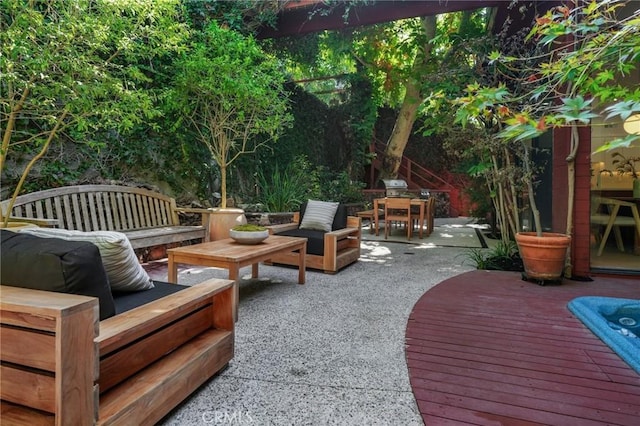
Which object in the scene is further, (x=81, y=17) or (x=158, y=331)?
(x=81, y=17)

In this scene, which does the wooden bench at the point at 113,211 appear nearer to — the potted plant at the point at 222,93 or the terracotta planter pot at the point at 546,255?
the potted plant at the point at 222,93

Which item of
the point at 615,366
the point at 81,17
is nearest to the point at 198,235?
the point at 81,17

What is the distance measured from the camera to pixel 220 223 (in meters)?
4.61

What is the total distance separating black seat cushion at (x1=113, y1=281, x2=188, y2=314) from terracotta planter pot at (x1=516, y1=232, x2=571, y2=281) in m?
3.15

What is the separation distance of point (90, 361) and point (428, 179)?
1265cm

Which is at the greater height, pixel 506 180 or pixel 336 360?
pixel 506 180

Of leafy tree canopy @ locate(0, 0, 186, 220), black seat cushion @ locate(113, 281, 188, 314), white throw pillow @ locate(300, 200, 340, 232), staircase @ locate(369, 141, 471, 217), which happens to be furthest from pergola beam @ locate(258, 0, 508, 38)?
staircase @ locate(369, 141, 471, 217)

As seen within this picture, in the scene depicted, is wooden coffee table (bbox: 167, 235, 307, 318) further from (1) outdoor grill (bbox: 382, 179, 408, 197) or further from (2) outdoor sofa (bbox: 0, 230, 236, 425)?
(1) outdoor grill (bbox: 382, 179, 408, 197)

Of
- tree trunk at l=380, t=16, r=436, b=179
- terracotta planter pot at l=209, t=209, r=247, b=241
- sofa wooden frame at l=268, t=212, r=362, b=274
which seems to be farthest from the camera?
tree trunk at l=380, t=16, r=436, b=179

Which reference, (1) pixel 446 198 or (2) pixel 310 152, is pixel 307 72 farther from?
(1) pixel 446 198

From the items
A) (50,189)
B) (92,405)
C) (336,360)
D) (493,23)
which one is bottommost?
(336,360)

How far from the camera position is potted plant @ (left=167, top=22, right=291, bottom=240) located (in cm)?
430

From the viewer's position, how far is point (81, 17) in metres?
2.43

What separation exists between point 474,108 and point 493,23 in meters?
4.93
